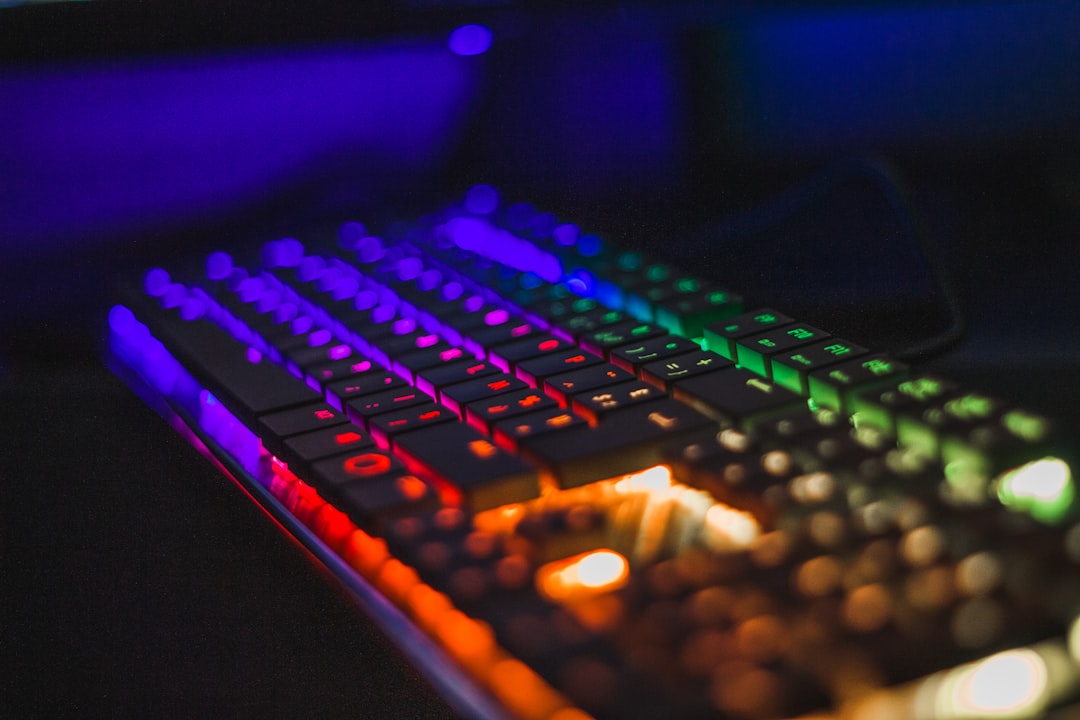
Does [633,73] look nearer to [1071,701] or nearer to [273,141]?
[273,141]

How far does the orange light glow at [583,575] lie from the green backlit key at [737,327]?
0.59 feet

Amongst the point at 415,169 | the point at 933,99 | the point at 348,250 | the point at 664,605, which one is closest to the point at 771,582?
the point at 664,605

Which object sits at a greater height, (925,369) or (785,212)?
(785,212)

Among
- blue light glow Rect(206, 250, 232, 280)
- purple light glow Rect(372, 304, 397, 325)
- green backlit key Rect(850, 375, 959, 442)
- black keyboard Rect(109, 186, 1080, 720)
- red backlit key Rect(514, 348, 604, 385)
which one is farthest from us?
blue light glow Rect(206, 250, 232, 280)

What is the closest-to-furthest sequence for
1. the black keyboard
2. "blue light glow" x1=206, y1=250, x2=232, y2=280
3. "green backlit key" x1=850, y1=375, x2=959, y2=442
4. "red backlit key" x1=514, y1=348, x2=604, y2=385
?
the black keyboard, "green backlit key" x1=850, y1=375, x2=959, y2=442, "red backlit key" x1=514, y1=348, x2=604, y2=385, "blue light glow" x1=206, y1=250, x2=232, y2=280

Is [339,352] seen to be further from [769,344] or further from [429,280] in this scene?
[769,344]

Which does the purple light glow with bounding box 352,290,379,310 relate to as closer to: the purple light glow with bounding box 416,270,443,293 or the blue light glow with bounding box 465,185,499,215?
the purple light glow with bounding box 416,270,443,293

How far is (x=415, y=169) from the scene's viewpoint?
979 millimetres

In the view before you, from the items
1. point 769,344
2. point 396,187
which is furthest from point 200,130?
point 769,344

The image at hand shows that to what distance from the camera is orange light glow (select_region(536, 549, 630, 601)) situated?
0.38m

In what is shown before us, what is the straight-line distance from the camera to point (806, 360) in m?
0.51

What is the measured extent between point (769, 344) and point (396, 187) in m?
0.50

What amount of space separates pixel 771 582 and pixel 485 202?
54 cm

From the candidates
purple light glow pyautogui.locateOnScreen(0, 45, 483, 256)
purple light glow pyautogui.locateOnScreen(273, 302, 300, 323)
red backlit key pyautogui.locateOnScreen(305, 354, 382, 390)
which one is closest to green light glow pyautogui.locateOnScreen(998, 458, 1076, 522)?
red backlit key pyautogui.locateOnScreen(305, 354, 382, 390)
